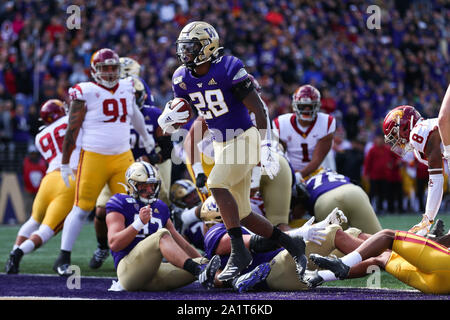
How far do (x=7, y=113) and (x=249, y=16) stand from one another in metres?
6.70

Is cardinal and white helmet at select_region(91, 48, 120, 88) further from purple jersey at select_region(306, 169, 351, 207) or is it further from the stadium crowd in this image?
the stadium crowd

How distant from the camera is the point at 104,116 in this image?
24.5 ft

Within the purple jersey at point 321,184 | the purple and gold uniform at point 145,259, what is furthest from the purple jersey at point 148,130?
the purple and gold uniform at point 145,259

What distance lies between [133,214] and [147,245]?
41cm

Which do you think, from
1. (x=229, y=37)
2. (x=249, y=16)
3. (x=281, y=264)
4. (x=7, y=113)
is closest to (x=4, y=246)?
(x=7, y=113)

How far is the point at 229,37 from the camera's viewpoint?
17016 mm

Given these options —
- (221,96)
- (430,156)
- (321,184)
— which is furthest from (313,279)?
(321,184)

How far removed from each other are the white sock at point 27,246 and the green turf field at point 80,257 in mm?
221

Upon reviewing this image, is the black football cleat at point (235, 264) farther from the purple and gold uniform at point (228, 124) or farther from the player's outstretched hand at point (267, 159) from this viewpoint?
the player's outstretched hand at point (267, 159)

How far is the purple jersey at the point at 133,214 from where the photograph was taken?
231 inches

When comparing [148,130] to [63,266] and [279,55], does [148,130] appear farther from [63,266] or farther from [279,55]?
[279,55]

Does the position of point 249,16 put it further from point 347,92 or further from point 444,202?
point 444,202

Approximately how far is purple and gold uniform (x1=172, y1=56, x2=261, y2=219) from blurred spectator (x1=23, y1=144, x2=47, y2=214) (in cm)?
799

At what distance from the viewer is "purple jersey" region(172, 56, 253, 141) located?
545 centimetres
